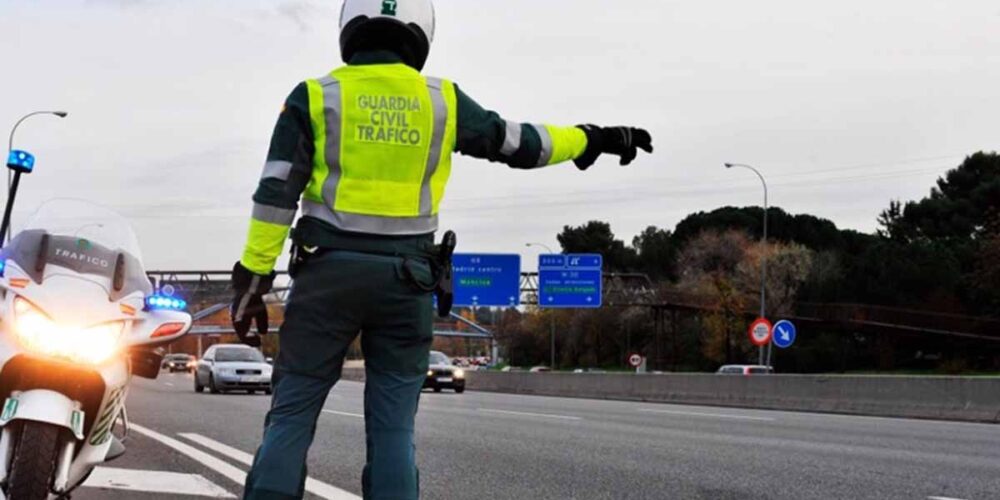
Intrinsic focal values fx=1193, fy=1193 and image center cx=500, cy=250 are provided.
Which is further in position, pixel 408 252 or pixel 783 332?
pixel 783 332

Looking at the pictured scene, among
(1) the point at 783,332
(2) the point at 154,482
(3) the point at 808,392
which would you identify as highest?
(1) the point at 783,332

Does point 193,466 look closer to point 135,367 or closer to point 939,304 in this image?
point 135,367

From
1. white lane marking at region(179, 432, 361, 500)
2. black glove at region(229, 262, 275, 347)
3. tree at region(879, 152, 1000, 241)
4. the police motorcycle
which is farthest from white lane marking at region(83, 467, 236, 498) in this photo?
tree at region(879, 152, 1000, 241)

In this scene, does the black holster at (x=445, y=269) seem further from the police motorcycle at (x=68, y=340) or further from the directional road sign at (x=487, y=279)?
the directional road sign at (x=487, y=279)

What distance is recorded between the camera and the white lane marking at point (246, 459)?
6.80 meters

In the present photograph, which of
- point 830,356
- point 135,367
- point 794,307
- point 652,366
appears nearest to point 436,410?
point 135,367

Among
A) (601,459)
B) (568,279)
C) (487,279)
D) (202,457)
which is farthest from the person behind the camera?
(568,279)

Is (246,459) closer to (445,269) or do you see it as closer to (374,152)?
(445,269)

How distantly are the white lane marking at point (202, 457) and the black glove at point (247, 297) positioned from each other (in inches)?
123

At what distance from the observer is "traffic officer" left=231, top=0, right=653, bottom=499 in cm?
384

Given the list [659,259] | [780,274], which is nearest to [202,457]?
[780,274]

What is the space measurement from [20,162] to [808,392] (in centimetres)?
1736

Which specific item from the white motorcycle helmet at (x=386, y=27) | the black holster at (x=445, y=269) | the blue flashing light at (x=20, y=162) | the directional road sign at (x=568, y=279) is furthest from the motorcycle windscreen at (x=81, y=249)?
the directional road sign at (x=568, y=279)

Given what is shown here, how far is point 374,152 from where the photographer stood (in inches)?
156
